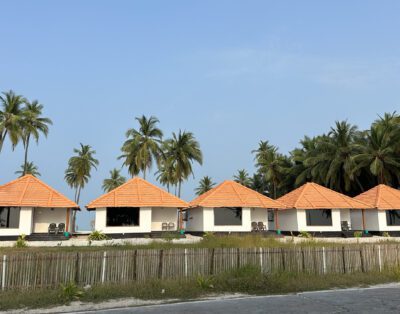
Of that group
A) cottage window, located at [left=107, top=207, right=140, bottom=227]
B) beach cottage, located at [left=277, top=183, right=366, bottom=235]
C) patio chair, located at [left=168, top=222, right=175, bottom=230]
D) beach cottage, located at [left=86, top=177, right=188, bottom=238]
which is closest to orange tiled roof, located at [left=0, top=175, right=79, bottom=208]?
beach cottage, located at [left=86, top=177, right=188, bottom=238]

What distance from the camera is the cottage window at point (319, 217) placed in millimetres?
32562

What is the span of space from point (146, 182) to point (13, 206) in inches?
410

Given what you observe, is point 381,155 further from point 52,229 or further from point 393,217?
point 52,229

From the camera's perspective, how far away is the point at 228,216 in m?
30.8

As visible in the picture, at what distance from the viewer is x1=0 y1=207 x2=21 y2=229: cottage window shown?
26047 millimetres

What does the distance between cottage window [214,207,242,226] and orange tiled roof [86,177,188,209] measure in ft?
9.89

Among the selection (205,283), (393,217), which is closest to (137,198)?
(205,283)

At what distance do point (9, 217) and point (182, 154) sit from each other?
895 inches

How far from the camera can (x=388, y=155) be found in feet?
136

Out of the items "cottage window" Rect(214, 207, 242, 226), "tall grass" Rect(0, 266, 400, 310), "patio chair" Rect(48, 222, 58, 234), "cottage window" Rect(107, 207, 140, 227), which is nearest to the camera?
"tall grass" Rect(0, 266, 400, 310)

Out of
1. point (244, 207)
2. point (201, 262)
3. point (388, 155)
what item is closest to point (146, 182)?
point (244, 207)

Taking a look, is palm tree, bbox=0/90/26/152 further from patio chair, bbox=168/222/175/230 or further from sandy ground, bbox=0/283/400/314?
sandy ground, bbox=0/283/400/314

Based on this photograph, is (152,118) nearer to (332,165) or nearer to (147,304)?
(332,165)

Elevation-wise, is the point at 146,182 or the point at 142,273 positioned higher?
the point at 146,182
